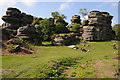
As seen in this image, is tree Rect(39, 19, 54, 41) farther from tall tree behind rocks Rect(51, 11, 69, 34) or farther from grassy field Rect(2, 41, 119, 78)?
grassy field Rect(2, 41, 119, 78)

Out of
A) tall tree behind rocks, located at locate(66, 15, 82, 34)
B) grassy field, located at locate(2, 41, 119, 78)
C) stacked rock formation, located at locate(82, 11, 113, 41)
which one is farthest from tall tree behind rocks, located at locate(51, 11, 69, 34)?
grassy field, located at locate(2, 41, 119, 78)

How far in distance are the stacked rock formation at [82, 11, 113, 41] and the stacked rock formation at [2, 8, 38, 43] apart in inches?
976

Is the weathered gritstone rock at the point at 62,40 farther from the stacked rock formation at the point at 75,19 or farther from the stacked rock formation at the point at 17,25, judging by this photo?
the stacked rock formation at the point at 75,19

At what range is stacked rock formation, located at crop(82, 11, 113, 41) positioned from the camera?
157 feet

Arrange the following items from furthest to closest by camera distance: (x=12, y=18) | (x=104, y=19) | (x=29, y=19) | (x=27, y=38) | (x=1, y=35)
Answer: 1. (x=29, y=19)
2. (x=104, y=19)
3. (x=12, y=18)
4. (x=27, y=38)
5. (x=1, y=35)

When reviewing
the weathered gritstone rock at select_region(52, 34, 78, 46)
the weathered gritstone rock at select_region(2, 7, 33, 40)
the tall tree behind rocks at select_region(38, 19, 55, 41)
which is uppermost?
the weathered gritstone rock at select_region(2, 7, 33, 40)

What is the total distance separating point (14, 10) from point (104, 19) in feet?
159

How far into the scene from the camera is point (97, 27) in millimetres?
52094

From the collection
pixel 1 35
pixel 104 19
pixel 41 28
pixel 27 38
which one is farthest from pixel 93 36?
pixel 1 35

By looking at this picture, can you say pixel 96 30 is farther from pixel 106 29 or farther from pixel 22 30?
pixel 22 30

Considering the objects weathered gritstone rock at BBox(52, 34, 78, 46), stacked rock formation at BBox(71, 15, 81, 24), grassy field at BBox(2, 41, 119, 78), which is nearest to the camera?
grassy field at BBox(2, 41, 119, 78)

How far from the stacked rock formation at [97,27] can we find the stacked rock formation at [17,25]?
2480 cm

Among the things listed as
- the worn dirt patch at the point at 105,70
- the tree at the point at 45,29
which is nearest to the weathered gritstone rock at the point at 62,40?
the tree at the point at 45,29

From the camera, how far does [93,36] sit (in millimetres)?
47469
